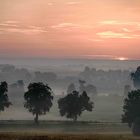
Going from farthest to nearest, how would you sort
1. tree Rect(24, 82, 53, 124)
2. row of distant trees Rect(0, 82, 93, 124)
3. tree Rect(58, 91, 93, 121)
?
tree Rect(58, 91, 93, 121), row of distant trees Rect(0, 82, 93, 124), tree Rect(24, 82, 53, 124)

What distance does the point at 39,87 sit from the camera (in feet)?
428

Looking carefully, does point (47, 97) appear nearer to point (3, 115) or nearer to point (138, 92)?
point (138, 92)

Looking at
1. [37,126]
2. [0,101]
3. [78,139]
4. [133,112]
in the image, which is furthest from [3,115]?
[78,139]

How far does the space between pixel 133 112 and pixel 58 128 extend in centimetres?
2423

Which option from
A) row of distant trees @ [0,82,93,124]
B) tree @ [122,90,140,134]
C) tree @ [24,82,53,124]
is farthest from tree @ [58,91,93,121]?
tree @ [122,90,140,134]

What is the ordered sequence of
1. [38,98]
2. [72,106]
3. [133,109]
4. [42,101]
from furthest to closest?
[72,106] < [38,98] < [42,101] < [133,109]

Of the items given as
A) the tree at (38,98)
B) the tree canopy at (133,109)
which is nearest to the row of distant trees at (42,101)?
the tree at (38,98)

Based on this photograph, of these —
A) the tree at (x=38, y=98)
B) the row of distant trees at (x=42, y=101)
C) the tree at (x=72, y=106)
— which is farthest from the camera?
the tree at (x=72, y=106)

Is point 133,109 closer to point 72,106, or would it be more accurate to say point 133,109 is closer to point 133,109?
point 133,109

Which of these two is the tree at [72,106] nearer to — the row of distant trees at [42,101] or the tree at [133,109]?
the row of distant trees at [42,101]

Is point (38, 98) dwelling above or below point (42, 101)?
above

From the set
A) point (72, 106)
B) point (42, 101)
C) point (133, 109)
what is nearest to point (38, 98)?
point (42, 101)

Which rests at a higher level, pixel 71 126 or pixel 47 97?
pixel 47 97

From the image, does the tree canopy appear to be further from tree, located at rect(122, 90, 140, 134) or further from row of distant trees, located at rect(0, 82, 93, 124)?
row of distant trees, located at rect(0, 82, 93, 124)
